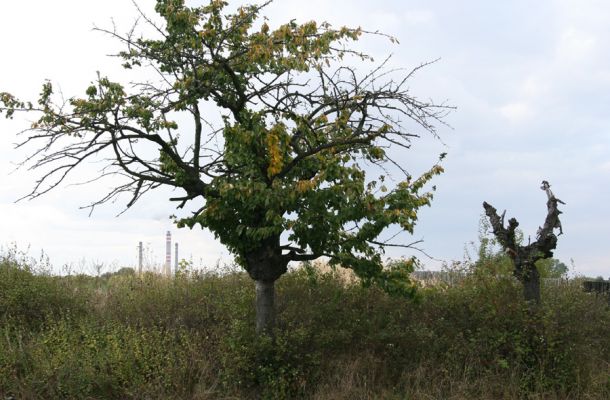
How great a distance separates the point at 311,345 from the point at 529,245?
5.10 metres

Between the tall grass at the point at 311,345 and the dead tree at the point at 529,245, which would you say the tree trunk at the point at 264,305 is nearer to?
the tall grass at the point at 311,345

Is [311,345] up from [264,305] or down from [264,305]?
down

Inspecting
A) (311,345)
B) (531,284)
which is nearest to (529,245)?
(531,284)

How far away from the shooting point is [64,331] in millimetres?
11438

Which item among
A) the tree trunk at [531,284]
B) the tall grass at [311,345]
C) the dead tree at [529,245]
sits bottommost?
the tall grass at [311,345]

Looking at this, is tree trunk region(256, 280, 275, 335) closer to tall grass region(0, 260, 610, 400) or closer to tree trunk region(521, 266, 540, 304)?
tall grass region(0, 260, 610, 400)

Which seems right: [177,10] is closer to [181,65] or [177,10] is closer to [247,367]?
[181,65]

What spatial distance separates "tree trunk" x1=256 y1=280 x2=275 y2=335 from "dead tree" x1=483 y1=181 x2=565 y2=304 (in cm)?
489

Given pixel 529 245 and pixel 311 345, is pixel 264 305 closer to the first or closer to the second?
pixel 311 345

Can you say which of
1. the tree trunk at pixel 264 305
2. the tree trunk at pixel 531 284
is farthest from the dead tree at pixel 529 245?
the tree trunk at pixel 264 305

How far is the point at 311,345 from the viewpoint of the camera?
10.5 m

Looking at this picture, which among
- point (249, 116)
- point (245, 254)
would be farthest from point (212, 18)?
point (245, 254)

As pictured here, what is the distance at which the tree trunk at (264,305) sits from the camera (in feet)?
34.2

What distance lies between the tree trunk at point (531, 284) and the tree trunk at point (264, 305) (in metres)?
4.94
